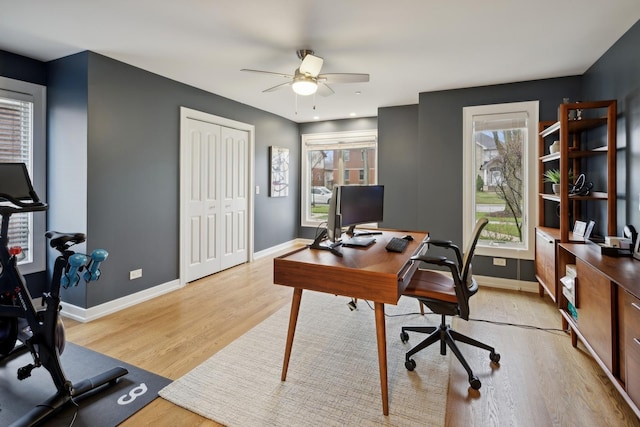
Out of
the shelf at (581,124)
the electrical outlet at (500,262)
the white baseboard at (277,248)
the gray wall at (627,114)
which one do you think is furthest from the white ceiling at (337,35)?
the white baseboard at (277,248)

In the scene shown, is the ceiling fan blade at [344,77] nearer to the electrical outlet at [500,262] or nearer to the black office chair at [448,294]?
the black office chair at [448,294]

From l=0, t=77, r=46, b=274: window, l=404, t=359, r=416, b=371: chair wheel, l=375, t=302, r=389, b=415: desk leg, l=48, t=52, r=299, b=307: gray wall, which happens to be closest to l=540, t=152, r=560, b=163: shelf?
l=404, t=359, r=416, b=371: chair wheel

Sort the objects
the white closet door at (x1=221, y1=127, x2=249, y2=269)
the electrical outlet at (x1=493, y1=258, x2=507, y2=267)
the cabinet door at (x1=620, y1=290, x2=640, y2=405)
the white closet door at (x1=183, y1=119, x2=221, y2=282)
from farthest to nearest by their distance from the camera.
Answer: the white closet door at (x1=221, y1=127, x2=249, y2=269) < the white closet door at (x1=183, y1=119, x2=221, y2=282) < the electrical outlet at (x1=493, y1=258, x2=507, y2=267) < the cabinet door at (x1=620, y1=290, x2=640, y2=405)

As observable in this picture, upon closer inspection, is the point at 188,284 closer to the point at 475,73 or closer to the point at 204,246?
the point at 204,246

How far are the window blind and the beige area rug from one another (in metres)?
2.39

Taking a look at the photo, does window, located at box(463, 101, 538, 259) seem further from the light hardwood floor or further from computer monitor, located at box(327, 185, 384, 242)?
computer monitor, located at box(327, 185, 384, 242)

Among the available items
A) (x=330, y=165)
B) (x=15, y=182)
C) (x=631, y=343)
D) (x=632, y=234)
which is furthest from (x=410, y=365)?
(x=330, y=165)

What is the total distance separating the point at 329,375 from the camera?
210cm

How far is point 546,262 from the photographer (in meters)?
3.18

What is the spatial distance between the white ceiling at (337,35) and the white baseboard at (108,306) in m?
2.32

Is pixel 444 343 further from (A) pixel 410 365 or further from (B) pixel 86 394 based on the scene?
(B) pixel 86 394

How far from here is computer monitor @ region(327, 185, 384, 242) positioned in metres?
2.27

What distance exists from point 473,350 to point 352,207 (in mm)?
1430

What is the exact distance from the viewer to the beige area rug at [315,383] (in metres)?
1.73
